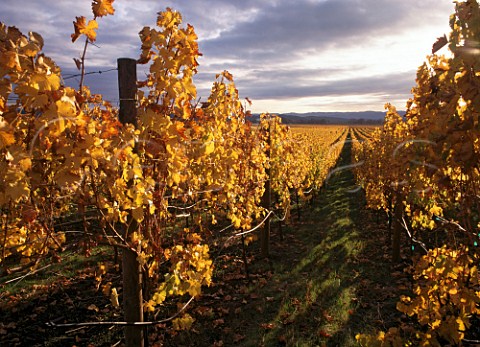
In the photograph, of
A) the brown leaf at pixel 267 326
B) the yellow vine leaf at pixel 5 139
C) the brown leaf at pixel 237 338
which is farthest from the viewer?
the brown leaf at pixel 267 326

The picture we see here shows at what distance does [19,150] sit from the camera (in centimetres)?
175

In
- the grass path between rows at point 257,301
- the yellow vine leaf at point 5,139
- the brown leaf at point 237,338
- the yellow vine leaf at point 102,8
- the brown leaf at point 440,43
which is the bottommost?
the brown leaf at point 237,338

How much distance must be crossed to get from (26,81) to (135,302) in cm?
212

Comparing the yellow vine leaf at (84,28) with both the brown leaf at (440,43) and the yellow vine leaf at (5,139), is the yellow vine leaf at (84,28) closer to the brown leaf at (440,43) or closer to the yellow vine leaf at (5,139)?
the yellow vine leaf at (5,139)

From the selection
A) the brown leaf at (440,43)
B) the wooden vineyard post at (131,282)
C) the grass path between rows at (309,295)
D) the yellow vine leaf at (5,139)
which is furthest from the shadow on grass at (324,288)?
the yellow vine leaf at (5,139)

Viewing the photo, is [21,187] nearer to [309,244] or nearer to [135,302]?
[135,302]

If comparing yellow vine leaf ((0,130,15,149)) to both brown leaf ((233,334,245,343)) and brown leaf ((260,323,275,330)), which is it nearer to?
brown leaf ((233,334,245,343))

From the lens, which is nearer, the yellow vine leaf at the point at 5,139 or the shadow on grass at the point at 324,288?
the yellow vine leaf at the point at 5,139

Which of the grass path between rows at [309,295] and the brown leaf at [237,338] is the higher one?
the grass path between rows at [309,295]

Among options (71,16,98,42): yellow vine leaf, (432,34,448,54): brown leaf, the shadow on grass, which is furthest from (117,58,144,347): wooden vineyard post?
the shadow on grass

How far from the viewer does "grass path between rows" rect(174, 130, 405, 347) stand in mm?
5480

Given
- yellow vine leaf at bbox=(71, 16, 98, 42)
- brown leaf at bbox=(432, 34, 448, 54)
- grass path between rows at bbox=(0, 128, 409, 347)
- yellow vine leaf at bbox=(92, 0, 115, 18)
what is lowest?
grass path between rows at bbox=(0, 128, 409, 347)

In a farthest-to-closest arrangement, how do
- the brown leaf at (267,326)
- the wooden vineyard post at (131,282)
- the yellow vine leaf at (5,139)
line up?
1. the brown leaf at (267,326)
2. the wooden vineyard post at (131,282)
3. the yellow vine leaf at (5,139)

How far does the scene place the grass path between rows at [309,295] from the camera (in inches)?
216
